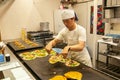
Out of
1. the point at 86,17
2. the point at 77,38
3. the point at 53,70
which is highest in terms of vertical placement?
the point at 86,17

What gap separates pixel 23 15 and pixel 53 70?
2931 millimetres

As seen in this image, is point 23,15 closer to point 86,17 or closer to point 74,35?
point 86,17

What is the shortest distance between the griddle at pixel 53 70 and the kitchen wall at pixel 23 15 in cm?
239

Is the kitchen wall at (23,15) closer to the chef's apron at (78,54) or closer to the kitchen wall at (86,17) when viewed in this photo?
the kitchen wall at (86,17)

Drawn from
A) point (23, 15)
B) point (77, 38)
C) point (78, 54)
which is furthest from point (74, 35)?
point (23, 15)

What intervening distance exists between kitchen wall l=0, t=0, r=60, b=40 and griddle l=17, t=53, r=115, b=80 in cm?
239

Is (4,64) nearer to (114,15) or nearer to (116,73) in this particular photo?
(116,73)

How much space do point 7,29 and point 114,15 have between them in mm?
2945

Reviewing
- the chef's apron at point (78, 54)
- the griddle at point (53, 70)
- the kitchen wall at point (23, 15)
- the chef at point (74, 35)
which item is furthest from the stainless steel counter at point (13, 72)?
the kitchen wall at point (23, 15)

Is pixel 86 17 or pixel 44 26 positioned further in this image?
pixel 86 17

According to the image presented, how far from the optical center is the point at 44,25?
4.11m

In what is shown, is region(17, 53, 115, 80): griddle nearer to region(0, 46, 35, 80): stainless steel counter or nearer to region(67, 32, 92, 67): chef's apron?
region(0, 46, 35, 80): stainless steel counter

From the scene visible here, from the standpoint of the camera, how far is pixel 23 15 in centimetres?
409

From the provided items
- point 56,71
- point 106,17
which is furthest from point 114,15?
point 56,71
